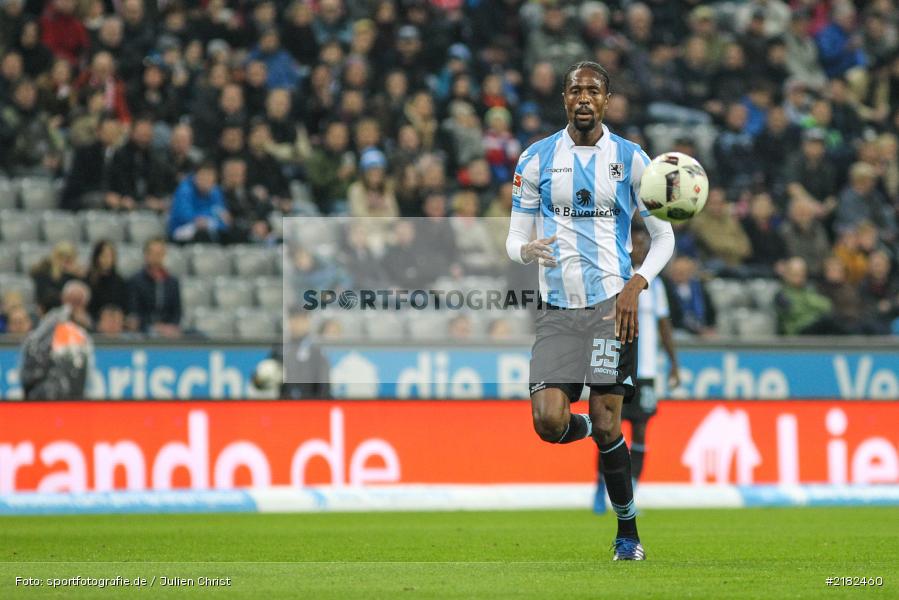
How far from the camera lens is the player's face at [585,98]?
7.94 metres

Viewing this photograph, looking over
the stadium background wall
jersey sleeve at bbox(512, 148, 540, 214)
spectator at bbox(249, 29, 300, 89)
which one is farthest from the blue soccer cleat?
spectator at bbox(249, 29, 300, 89)

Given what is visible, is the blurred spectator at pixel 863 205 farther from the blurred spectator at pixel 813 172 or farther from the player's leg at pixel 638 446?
the player's leg at pixel 638 446

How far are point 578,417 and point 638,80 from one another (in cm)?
1364

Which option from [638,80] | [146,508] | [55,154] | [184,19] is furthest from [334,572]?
[638,80]

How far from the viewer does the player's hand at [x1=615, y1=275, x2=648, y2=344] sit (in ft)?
25.6

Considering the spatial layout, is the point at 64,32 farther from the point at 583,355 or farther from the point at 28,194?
the point at 583,355

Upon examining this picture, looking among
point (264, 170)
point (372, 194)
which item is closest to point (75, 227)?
point (264, 170)

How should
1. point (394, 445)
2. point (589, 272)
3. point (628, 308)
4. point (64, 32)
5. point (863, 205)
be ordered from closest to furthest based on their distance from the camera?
point (628, 308)
point (589, 272)
point (394, 445)
point (64, 32)
point (863, 205)

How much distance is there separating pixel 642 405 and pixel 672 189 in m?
4.48

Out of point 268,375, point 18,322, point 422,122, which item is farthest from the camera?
point 422,122

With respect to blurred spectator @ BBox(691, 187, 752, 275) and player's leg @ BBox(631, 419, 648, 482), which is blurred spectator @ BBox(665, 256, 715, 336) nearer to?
blurred spectator @ BBox(691, 187, 752, 275)

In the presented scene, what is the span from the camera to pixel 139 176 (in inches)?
682

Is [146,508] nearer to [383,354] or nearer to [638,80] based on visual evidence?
[383,354]

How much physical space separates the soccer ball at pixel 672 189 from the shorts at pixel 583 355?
0.54 metres
